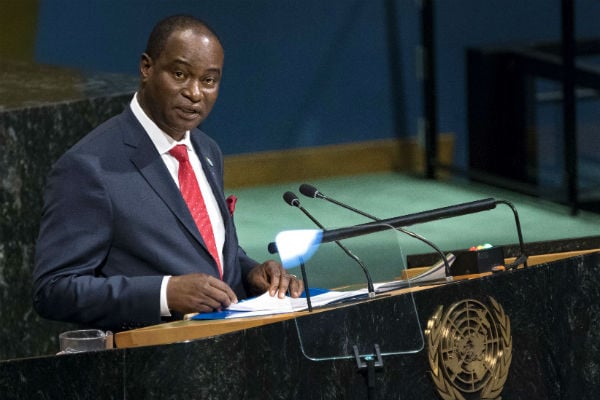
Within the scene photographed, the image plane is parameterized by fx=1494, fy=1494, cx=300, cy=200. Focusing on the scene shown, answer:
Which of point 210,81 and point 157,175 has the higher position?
point 210,81

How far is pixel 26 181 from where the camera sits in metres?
5.66

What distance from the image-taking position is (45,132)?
569 cm

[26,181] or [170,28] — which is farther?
[26,181]

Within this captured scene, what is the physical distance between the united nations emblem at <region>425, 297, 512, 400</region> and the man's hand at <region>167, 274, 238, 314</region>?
50cm

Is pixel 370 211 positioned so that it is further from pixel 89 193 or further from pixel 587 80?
pixel 89 193

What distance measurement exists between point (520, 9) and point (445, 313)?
6623 mm

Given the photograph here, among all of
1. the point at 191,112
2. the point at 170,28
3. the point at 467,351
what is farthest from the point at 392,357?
the point at 170,28

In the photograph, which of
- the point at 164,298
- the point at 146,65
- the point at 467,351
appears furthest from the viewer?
the point at 146,65

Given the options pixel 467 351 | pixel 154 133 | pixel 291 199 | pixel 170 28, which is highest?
pixel 170 28

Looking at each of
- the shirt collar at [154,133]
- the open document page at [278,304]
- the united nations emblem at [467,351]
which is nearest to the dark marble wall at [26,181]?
the shirt collar at [154,133]

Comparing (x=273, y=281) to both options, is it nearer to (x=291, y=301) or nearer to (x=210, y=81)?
(x=291, y=301)

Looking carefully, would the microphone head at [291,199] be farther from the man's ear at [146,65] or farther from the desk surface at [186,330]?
the man's ear at [146,65]

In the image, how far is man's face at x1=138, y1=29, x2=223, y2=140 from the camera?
3922 millimetres

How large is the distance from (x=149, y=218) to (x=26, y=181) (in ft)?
6.15
